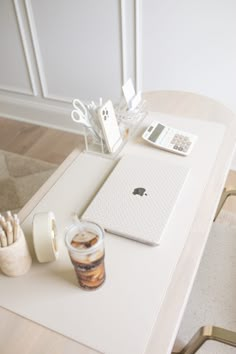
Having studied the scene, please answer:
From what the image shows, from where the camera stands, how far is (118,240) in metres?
0.92

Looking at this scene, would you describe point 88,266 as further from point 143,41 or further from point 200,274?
point 143,41

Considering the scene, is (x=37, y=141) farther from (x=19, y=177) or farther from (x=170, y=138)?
(x=170, y=138)

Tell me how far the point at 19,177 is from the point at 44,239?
4.90ft

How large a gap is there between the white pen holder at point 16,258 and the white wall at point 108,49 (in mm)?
1534

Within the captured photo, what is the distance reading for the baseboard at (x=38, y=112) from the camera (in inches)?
103

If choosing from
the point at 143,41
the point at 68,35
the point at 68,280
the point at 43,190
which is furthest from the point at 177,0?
the point at 68,280

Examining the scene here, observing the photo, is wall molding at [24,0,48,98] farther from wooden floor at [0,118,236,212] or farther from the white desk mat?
the white desk mat

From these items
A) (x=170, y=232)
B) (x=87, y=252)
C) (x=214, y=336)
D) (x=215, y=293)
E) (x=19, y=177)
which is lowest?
(x=19, y=177)

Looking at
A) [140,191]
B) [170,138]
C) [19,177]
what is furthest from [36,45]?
[140,191]

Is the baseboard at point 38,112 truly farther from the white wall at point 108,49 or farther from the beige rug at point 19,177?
the beige rug at point 19,177

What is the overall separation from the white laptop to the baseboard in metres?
1.54

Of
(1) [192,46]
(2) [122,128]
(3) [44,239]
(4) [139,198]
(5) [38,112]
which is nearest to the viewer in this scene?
(3) [44,239]

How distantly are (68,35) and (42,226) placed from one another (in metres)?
1.72

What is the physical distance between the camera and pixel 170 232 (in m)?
0.93
